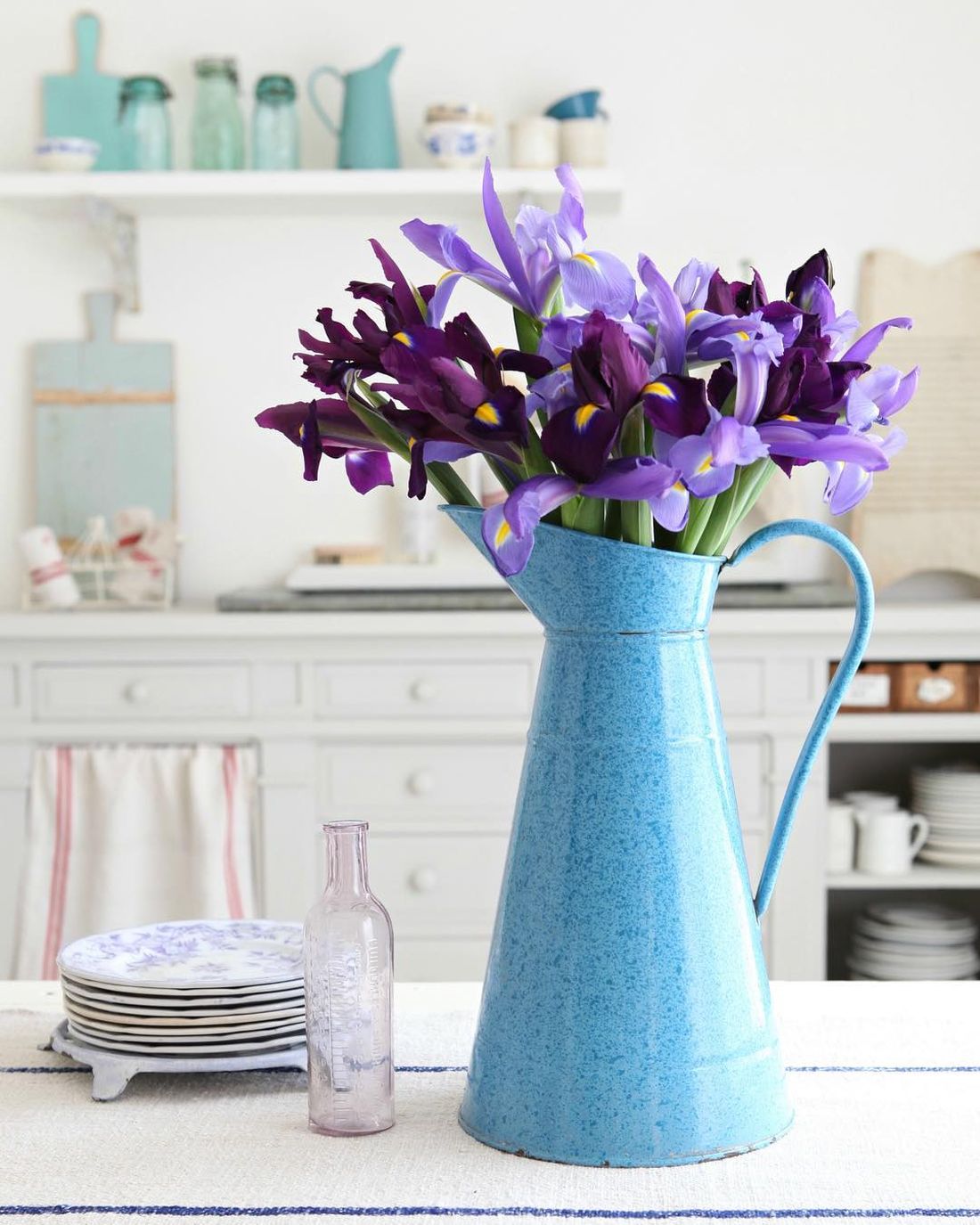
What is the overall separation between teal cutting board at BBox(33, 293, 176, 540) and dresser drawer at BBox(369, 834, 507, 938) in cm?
90

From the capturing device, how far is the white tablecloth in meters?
0.68

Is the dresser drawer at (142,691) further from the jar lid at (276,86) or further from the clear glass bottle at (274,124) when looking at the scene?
the jar lid at (276,86)

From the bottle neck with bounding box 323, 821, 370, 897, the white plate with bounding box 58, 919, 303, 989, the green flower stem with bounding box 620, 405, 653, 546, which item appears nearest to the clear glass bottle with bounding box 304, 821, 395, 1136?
the bottle neck with bounding box 323, 821, 370, 897

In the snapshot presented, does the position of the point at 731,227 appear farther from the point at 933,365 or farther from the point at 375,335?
the point at 375,335

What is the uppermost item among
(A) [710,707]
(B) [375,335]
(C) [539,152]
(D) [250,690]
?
(C) [539,152]

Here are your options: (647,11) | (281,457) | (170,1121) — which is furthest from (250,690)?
(170,1121)

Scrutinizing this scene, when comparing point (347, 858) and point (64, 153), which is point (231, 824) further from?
point (347, 858)

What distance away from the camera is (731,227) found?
3.02 meters

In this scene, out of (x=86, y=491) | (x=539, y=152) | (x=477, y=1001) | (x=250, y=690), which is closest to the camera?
(x=477, y=1001)

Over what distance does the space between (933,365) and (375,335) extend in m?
2.49

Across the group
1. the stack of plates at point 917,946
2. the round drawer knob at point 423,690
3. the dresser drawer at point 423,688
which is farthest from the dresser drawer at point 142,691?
the stack of plates at point 917,946

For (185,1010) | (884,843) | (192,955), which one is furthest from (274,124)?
(185,1010)

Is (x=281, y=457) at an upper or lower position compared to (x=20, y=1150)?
upper

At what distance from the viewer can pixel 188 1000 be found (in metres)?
0.85
